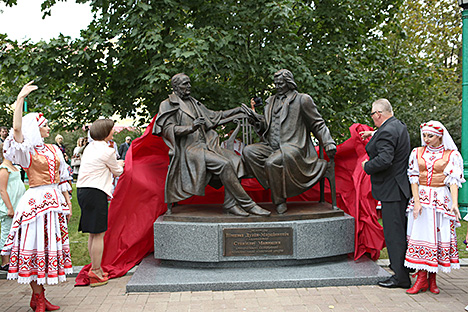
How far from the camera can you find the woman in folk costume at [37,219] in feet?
14.1

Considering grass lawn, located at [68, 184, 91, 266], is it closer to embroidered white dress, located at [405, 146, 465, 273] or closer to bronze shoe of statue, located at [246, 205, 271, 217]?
bronze shoe of statue, located at [246, 205, 271, 217]

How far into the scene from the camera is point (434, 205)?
475 cm

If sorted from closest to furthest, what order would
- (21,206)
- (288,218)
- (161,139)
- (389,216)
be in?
(21,206), (389,216), (288,218), (161,139)

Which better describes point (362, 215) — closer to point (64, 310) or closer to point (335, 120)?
point (64, 310)

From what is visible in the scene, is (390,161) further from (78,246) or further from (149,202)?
(78,246)

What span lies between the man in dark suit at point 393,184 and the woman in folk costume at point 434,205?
199 millimetres

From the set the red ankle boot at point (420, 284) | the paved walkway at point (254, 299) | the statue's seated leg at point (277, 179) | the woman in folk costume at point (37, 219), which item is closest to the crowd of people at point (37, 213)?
the woman in folk costume at point (37, 219)

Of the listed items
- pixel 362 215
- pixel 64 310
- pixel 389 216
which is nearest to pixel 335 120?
pixel 362 215

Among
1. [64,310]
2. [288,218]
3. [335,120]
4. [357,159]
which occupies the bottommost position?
[64,310]

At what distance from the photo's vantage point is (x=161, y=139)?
21.2 ft

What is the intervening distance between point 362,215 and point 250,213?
55.4 inches

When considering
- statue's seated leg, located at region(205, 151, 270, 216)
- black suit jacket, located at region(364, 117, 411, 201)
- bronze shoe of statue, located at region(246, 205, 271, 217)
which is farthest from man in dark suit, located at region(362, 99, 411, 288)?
statue's seated leg, located at region(205, 151, 270, 216)

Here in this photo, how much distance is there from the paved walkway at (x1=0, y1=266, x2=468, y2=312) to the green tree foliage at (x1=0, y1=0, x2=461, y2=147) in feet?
13.4

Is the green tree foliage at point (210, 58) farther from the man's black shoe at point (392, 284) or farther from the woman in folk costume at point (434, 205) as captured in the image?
the man's black shoe at point (392, 284)
